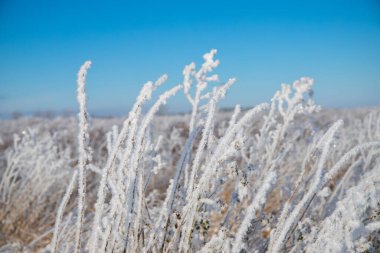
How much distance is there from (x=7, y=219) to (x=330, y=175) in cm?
335

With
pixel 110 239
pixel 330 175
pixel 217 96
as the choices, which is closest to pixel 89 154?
pixel 110 239

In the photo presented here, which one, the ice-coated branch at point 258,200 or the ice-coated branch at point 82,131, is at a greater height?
the ice-coated branch at point 82,131

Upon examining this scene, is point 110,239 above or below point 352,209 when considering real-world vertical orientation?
below

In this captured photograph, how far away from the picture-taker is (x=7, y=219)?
11.8 feet

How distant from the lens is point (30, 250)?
2.98 m

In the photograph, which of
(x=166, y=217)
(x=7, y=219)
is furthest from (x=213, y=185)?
(x=7, y=219)

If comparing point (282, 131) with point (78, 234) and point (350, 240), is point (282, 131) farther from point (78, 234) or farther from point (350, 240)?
point (78, 234)

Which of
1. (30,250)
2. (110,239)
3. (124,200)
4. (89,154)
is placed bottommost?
(30,250)

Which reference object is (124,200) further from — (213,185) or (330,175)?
(330,175)

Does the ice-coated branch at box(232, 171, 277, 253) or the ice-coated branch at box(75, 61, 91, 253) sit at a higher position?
the ice-coated branch at box(75, 61, 91, 253)

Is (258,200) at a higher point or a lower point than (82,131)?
lower

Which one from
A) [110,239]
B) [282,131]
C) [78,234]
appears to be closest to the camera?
[78,234]

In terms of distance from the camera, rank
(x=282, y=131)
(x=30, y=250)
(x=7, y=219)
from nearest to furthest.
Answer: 1. (x=282, y=131)
2. (x=30, y=250)
3. (x=7, y=219)

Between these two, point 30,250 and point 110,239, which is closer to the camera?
point 110,239
